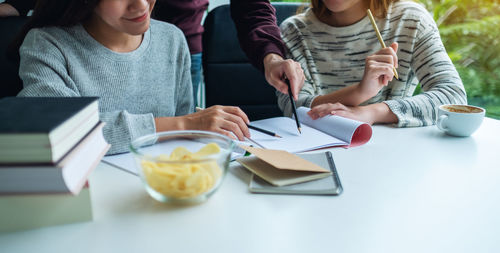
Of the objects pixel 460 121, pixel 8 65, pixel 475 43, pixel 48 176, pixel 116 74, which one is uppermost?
pixel 48 176

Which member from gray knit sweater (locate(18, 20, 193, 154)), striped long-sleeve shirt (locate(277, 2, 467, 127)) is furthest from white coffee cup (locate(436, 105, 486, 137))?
gray knit sweater (locate(18, 20, 193, 154))

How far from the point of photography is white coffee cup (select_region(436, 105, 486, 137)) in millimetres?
960

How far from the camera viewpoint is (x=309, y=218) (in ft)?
1.90

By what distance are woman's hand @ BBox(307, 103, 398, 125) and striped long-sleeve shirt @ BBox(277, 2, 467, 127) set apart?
19 centimetres

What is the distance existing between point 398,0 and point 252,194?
3.96ft

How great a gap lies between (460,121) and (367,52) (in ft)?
1.91

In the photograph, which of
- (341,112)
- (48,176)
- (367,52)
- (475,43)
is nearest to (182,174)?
(48,176)

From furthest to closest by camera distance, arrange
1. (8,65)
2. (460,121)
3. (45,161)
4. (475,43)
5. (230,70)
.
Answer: (475,43) → (230,70) → (8,65) → (460,121) → (45,161)

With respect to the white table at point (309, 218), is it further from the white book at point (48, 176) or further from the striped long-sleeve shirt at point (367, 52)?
the striped long-sleeve shirt at point (367, 52)

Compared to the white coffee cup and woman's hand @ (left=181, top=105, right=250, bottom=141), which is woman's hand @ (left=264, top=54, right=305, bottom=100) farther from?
the white coffee cup

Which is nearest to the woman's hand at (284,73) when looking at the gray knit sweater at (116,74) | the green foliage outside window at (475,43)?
the gray knit sweater at (116,74)

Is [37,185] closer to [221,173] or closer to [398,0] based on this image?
[221,173]

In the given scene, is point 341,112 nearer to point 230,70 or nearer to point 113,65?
point 113,65

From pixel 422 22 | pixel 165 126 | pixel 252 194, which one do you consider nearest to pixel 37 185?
pixel 252 194
